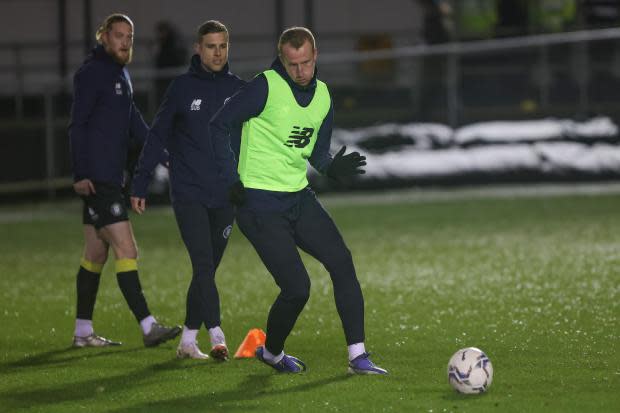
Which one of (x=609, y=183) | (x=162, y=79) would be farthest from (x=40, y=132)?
(x=609, y=183)

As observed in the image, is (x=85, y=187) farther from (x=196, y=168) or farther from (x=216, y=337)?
(x=216, y=337)

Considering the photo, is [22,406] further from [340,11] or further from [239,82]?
[340,11]

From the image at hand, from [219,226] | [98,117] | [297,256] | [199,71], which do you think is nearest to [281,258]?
[297,256]

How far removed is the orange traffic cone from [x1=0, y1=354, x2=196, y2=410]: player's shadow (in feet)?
1.86

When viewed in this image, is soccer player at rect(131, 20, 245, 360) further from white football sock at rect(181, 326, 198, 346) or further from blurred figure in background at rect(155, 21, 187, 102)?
blurred figure in background at rect(155, 21, 187, 102)

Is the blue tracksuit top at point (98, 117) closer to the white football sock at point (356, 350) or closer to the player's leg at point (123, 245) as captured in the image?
the player's leg at point (123, 245)

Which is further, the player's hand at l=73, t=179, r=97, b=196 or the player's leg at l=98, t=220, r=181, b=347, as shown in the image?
the player's leg at l=98, t=220, r=181, b=347

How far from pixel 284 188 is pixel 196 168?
1.04 metres

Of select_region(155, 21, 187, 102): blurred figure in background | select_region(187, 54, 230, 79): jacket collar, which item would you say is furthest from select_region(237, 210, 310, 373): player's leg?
select_region(155, 21, 187, 102): blurred figure in background

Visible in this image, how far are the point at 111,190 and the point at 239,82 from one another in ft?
3.81

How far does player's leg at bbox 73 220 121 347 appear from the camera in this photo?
903 centimetres

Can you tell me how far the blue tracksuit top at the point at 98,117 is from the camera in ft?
28.7

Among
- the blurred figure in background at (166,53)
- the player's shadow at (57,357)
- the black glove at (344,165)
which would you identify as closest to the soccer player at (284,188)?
the black glove at (344,165)

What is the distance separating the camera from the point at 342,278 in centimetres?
755
